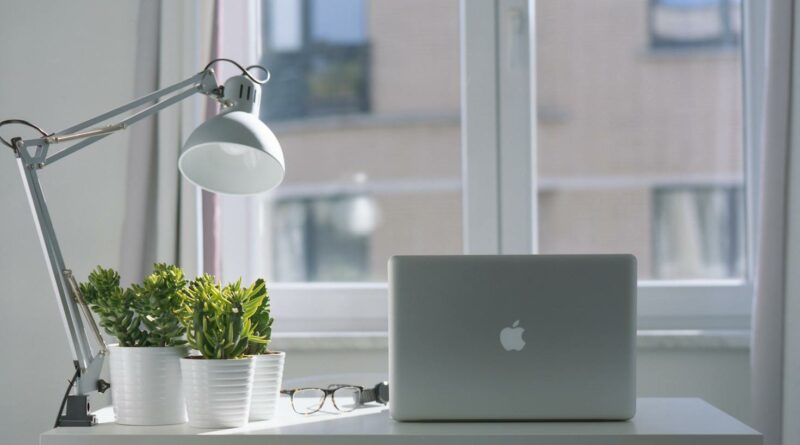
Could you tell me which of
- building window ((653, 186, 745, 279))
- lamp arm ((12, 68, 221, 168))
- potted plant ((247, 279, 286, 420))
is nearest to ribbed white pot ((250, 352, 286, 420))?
potted plant ((247, 279, 286, 420))

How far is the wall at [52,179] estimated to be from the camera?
2318 mm

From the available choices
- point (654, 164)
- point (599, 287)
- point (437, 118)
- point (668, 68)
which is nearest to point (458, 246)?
point (437, 118)

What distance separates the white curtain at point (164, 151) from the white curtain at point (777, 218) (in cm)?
130

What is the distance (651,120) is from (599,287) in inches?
48.3

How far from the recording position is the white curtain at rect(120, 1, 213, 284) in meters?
2.18

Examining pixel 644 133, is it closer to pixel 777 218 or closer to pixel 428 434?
pixel 777 218

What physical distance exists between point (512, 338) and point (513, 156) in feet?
3.78

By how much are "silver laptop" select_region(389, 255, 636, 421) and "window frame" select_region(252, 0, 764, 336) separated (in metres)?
1.07

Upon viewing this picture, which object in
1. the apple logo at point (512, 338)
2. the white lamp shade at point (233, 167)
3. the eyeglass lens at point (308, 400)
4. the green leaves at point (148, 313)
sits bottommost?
the eyeglass lens at point (308, 400)

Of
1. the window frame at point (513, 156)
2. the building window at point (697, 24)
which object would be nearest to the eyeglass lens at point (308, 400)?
the window frame at point (513, 156)

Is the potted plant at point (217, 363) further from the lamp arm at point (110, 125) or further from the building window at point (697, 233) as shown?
the building window at point (697, 233)

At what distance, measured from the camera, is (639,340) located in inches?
87.2

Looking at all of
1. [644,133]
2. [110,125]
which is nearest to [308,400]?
[110,125]

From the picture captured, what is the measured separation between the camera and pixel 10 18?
2381mm
